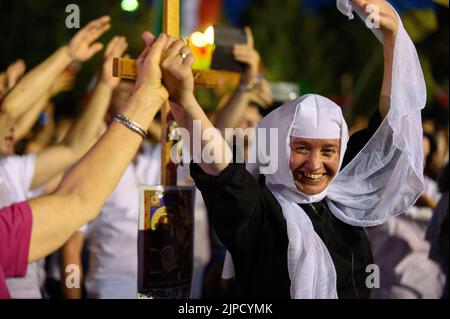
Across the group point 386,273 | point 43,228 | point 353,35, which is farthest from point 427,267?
point 353,35

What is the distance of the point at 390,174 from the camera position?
2.55 metres

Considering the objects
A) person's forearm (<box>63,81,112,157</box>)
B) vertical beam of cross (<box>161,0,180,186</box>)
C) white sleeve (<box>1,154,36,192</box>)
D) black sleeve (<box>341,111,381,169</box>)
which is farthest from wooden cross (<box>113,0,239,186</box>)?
white sleeve (<box>1,154,36,192</box>)

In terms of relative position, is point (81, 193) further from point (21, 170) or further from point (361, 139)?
point (21, 170)

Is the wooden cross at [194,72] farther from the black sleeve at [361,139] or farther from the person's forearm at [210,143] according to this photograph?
the black sleeve at [361,139]

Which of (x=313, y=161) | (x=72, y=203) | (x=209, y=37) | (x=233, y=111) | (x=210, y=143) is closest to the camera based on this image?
(x=72, y=203)

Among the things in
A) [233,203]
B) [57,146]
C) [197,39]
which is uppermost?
[197,39]

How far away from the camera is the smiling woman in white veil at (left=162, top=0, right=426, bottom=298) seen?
7.35 feet

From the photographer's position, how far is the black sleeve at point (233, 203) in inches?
85.7

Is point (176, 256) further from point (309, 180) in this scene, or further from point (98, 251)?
point (98, 251)

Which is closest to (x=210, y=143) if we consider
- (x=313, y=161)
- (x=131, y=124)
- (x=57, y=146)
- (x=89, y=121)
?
(x=131, y=124)

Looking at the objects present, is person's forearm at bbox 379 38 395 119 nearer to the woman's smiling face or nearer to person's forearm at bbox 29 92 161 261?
the woman's smiling face

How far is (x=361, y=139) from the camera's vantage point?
2.66 metres

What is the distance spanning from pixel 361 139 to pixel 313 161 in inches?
13.0

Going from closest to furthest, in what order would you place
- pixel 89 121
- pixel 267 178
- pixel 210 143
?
pixel 210 143 < pixel 267 178 < pixel 89 121
